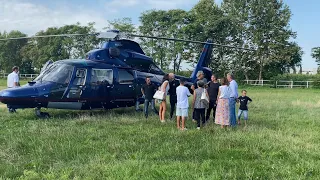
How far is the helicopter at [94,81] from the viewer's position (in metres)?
10.5

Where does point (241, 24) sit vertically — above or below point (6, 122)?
above

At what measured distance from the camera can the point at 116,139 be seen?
7.71 m

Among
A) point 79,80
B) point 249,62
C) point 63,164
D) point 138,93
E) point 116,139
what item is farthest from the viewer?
point 249,62

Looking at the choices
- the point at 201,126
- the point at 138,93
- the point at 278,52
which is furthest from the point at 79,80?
the point at 278,52

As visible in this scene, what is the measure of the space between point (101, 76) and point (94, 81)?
0.41 meters

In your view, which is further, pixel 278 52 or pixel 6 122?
pixel 278 52

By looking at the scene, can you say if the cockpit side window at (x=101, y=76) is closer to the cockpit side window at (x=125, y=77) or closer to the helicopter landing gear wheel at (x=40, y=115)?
the cockpit side window at (x=125, y=77)

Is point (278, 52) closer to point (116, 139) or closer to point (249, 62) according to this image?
point (249, 62)

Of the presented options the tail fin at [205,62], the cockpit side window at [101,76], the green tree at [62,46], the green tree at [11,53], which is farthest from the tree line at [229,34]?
the cockpit side window at [101,76]

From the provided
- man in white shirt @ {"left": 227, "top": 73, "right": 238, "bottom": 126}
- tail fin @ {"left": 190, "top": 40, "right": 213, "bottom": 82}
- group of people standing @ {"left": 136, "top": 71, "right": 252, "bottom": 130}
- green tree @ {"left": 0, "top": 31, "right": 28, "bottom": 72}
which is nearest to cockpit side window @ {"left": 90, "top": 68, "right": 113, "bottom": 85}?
group of people standing @ {"left": 136, "top": 71, "right": 252, "bottom": 130}

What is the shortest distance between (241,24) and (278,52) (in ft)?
21.5

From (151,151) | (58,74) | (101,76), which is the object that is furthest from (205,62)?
(151,151)

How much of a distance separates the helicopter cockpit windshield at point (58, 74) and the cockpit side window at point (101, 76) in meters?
0.80

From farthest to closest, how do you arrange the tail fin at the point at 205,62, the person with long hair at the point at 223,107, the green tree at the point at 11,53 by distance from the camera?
the green tree at the point at 11,53 < the tail fin at the point at 205,62 < the person with long hair at the point at 223,107
